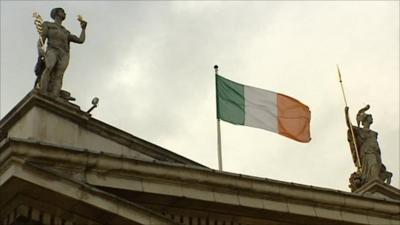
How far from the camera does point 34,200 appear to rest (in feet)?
65.7

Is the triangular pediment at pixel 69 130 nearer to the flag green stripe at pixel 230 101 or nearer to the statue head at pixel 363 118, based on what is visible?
the flag green stripe at pixel 230 101

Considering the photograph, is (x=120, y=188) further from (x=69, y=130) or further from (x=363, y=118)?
(x=363, y=118)

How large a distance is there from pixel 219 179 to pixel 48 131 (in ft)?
13.6

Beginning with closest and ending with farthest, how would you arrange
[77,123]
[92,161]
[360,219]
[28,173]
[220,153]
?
[28,173] < [92,161] < [77,123] < [360,219] < [220,153]

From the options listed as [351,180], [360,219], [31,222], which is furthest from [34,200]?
[351,180]

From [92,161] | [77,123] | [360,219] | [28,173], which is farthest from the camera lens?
[360,219]

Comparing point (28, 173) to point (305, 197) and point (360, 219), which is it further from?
point (360, 219)

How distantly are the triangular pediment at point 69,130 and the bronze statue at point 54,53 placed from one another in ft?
1.80

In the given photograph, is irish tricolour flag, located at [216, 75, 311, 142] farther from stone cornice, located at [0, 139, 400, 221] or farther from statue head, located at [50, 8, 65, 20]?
statue head, located at [50, 8, 65, 20]

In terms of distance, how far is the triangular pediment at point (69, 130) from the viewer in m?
22.6

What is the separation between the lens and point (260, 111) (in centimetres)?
3025

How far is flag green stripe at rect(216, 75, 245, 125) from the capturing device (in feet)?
98.0

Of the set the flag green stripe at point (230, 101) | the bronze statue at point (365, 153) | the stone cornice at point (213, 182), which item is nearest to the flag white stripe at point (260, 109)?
the flag green stripe at point (230, 101)

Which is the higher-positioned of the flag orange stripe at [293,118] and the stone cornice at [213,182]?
the flag orange stripe at [293,118]
